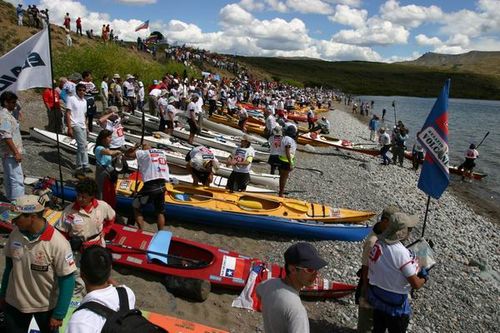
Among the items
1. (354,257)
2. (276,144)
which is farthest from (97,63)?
(354,257)

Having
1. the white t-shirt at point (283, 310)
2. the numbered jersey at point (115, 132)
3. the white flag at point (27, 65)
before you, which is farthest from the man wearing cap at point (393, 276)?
the numbered jersey at point (115, 132)

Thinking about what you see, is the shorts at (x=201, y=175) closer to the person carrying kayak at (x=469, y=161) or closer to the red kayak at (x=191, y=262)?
the red kayak at (x=191, y=262)

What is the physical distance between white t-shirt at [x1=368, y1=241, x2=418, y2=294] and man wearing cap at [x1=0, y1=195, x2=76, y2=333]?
10.4ft

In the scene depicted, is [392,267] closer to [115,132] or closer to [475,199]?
[115,132]

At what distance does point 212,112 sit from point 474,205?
14916mm

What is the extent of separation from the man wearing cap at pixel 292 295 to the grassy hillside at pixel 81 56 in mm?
24100

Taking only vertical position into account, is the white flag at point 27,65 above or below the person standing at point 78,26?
below

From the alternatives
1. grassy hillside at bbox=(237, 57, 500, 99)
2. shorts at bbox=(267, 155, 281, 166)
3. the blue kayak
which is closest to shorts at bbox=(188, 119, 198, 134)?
shorts at bbox=(267, 155, 281, 166)

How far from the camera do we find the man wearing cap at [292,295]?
2945mm

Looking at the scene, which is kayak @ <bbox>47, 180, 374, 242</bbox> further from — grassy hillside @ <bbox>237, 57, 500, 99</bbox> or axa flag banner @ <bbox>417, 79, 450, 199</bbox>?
grassy hillside @ <bbox>237, 57, 500, 99</bbox>

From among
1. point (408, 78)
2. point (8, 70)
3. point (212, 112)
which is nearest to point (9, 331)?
point (8, 70)

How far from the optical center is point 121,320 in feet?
8.37

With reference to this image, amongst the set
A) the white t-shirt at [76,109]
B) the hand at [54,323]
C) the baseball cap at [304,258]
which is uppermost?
the white t-shirt at [76,109]

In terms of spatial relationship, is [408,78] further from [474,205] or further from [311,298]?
[311,298]
